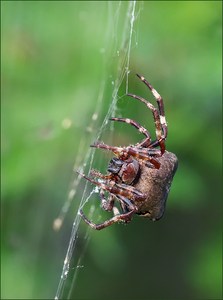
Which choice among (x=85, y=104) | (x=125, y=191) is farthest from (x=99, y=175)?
(x=85, y=104)

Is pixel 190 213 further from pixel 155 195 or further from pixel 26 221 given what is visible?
pixel 155 195

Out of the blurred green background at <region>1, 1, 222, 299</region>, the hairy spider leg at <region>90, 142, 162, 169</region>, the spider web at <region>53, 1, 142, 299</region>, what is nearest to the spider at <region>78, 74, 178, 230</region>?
the hairy spider leg at <region>90, 142, 162, 169</region>

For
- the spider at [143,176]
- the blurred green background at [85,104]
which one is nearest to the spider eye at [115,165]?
the spider at [143,176]

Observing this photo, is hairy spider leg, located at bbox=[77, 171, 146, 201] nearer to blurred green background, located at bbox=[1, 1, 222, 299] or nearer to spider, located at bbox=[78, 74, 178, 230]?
spider, located at bbox=[78, 74, 178, 230]

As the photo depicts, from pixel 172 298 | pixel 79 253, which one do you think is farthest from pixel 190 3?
pixel 172 298

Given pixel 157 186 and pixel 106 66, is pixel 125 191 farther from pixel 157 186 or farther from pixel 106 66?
pixel 106 66

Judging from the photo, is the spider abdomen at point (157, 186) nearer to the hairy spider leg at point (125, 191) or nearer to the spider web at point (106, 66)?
the hairy spider leg at point (125, 191)
